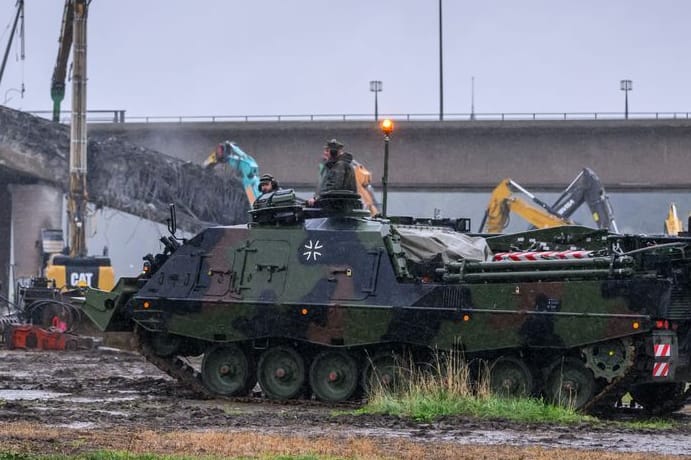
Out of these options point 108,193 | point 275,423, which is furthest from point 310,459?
point 108,193

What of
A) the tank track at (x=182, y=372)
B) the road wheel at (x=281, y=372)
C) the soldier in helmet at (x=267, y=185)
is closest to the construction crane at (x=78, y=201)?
the soldier in helmet at (x=267, y=185)

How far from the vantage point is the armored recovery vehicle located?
20.9 meters

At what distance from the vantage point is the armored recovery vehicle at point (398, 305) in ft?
68.5

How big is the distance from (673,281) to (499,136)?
36.4 meters

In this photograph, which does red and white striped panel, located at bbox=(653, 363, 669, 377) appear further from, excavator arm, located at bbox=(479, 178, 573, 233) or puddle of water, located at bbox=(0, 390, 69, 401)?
excavator arm, located at bbox=(479, 178, 573, 233)

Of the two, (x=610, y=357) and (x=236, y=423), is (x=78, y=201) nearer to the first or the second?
(x=610, y=357)

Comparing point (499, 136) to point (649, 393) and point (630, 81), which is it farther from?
point (649, 393)

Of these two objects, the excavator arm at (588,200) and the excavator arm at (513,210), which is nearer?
the excavator arm at (513,210)

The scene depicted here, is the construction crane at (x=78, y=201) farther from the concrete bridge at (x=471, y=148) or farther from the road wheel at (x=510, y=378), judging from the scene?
the road wheel at (x=510, y=378)

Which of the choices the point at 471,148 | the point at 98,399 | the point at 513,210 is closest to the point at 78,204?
the point at 513,210

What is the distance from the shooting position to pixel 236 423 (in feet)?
61.5

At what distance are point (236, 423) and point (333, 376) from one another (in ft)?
14.5

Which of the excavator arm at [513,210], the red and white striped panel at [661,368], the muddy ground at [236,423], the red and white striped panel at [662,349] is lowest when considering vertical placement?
the muddy ground at [236,423]

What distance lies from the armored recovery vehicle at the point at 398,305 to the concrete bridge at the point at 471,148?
3144 cm
